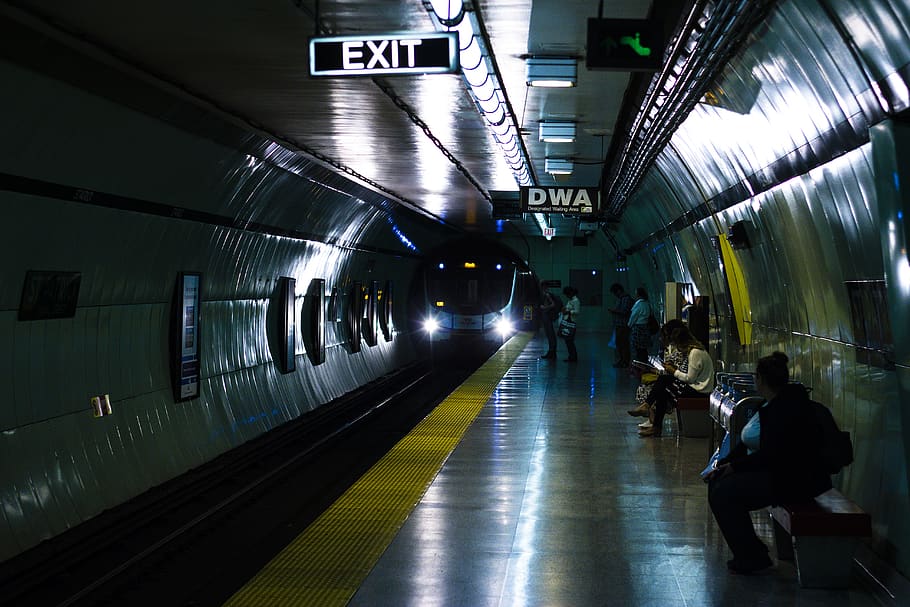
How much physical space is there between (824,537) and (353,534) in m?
3.10

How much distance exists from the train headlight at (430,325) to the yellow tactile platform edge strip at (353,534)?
18.1m

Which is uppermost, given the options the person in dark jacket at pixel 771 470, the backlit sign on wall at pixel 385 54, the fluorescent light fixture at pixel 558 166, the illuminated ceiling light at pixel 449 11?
the fluorescent light fixture at pixel 558 166

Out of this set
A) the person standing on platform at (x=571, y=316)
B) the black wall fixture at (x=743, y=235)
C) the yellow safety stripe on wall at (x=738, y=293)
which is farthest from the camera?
the person standing on platform at (x=571, y=316)

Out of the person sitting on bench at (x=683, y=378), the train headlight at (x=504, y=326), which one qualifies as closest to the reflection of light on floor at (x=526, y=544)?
the person sitting on bench at (x=683, y=378)

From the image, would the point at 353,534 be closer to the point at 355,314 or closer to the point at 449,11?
the point at 449,11

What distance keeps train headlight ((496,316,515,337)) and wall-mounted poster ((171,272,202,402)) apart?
18082 mm

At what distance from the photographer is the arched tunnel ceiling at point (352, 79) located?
6973 mm

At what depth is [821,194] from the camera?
24.7ft

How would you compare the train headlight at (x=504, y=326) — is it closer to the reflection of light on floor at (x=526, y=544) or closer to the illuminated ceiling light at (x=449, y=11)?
the reflection of light on floor at (x=526, y=544)

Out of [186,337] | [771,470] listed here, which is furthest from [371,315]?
[771,470]

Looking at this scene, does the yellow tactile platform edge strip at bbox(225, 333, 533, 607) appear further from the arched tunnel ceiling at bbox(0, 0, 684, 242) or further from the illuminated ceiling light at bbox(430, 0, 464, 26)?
the illuminated ceiling light at bbox(430, 0, 464, 26)

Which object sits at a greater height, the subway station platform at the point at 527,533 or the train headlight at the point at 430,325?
the train headlight at the point at 430,325

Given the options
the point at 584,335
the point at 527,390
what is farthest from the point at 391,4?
the point at 584,335

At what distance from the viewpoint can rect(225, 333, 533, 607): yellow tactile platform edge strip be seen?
5.92m
